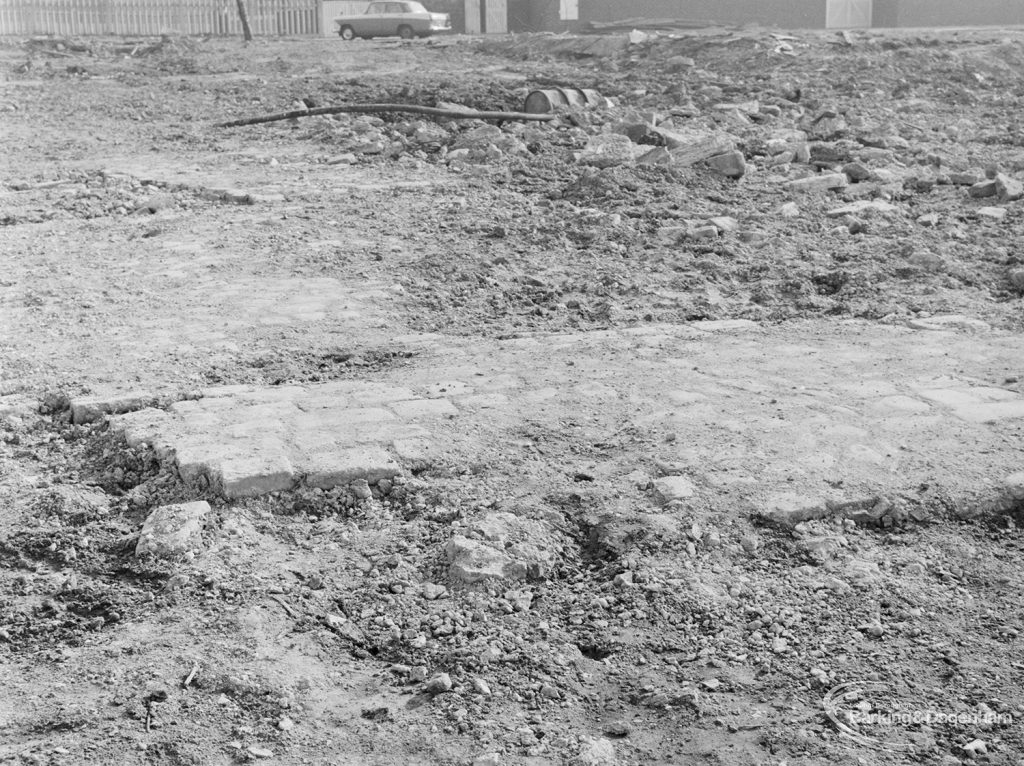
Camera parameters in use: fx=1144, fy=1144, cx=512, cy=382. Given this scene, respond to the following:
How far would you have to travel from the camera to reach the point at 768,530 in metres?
3.53

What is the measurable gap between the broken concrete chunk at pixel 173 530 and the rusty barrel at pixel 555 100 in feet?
33.1

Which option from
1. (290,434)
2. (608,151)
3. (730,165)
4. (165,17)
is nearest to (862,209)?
(730,165)

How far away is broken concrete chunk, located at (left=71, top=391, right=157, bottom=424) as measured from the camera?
4.41m

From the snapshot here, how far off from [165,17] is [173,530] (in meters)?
35.2

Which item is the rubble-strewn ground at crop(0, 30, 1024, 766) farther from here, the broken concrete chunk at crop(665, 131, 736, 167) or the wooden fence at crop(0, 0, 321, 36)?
the wooden fence at crop(0, 0, 321, 36)

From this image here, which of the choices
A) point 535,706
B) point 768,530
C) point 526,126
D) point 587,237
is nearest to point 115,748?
point 535,706

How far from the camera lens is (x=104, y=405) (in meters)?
4.43

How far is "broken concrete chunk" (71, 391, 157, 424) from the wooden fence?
32806 mm

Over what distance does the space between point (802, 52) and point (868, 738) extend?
60.5 feet

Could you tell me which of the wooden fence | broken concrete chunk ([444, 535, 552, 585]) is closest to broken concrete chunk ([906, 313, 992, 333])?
broken concrete chunk ([444, 535, 552, 585])

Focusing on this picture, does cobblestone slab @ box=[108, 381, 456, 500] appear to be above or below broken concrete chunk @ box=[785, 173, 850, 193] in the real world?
below

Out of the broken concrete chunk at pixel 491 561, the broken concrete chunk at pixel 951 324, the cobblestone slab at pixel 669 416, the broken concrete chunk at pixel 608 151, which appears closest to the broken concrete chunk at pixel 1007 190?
the broken concrete chunk at pixel 608 151

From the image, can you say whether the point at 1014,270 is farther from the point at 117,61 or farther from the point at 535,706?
the point at 117,61

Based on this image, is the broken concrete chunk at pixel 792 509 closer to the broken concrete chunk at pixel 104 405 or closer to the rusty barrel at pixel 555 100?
the broken concrete chunk at pixel 104 405
